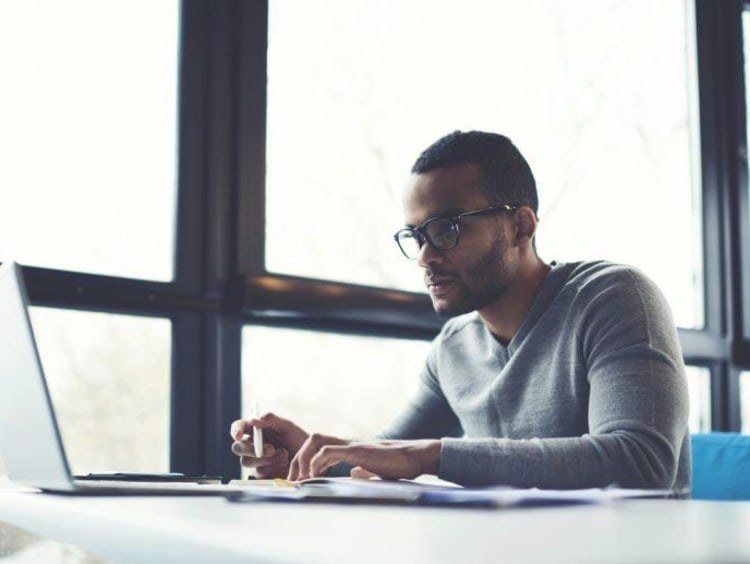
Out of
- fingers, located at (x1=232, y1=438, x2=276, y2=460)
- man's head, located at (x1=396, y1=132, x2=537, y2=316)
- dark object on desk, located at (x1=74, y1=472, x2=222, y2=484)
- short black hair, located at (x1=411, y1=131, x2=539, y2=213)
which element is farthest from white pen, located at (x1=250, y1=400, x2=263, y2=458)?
short black hair, located at (x1=411, y1=131, x2=539, y2=213)

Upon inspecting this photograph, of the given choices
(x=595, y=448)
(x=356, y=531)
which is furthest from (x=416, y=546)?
(x=595, y=448)

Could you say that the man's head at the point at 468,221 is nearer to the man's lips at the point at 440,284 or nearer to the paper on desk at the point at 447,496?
the man's lips at the point at 440,284

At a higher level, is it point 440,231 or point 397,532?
point 440,231

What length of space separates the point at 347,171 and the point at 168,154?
49cm

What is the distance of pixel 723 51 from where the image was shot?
345cm

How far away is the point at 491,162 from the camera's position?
6.27 ft

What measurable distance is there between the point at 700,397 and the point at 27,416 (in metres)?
2.74

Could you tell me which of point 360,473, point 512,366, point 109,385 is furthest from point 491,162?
point 109,385

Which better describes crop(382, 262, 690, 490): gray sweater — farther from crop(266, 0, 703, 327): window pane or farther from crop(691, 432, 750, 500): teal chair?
crop(266, 0, 703, 327): window pane

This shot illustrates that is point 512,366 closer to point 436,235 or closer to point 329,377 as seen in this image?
point 436,235

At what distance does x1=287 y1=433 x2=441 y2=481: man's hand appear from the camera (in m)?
1.17

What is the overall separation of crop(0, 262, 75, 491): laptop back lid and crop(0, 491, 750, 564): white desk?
8cm

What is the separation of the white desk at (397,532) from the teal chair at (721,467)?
2.71ft

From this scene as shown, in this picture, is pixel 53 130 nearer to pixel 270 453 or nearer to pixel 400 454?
pixel 270 453
